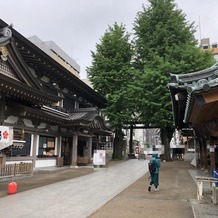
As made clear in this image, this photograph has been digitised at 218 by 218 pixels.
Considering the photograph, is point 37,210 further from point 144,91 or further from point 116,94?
point 116,94

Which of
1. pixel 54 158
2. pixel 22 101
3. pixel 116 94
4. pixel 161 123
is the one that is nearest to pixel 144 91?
pixel 161 123

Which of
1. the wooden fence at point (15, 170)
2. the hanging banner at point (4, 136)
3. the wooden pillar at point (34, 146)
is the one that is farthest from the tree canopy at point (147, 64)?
the hanging banner at point (4, 136)

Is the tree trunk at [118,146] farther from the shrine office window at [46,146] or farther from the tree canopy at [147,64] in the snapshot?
the shrine office window at [46,146]

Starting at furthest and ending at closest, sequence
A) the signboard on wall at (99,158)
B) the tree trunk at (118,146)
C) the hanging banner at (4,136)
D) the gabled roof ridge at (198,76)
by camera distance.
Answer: the tree trunk at (118,146)
the signboard on wall at (99,158)
the hanging banner at (4,136)
the gabled roof ridge at (198,76)

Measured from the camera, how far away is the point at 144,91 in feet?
72.1

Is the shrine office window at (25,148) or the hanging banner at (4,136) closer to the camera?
the hanging banner at (4,136)

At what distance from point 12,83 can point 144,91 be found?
1275 cm

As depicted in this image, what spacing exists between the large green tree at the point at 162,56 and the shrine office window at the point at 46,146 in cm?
843

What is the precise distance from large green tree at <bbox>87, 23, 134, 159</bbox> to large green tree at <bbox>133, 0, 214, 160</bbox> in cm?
185

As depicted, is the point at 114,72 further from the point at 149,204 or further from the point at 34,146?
the point at 149,204

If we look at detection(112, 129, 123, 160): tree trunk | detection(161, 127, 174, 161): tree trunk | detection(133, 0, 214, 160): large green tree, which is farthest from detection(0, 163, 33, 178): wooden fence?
detection(112, 129, 123, 160): tree trunk

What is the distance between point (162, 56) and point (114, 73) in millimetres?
5834

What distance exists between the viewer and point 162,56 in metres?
23.8

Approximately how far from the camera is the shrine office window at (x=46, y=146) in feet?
59.7
